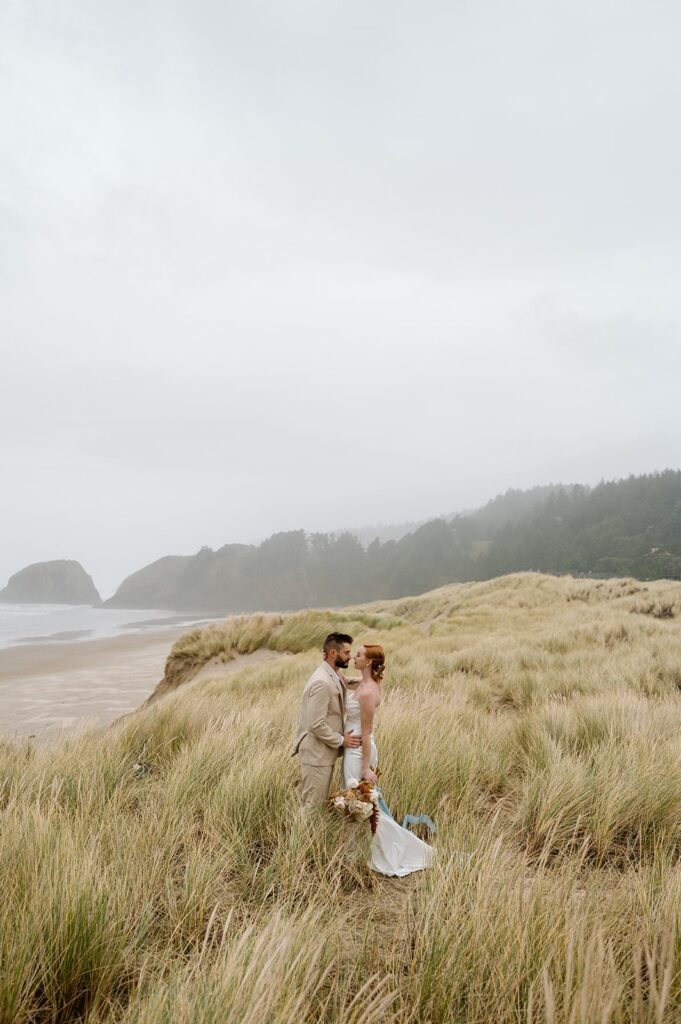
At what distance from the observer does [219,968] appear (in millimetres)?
1799

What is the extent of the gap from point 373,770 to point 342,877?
0.63 m

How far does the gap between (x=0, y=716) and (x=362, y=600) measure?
11174 centimetres

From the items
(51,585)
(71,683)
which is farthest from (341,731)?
(51,585)

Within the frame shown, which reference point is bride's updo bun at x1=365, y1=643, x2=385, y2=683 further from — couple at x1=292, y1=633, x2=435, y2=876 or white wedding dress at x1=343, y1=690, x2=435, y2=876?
white wedding dress at x1=343, y1=690, x2=435, y2=876

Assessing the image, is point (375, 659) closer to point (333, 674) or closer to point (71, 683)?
point (333, 674)

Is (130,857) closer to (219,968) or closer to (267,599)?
(219,968)

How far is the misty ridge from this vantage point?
79062 millimetres

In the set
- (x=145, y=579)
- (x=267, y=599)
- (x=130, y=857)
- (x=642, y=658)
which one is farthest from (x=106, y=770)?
(x=145, y=579)

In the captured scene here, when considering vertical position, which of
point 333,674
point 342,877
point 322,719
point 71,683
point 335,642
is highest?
point 335,642

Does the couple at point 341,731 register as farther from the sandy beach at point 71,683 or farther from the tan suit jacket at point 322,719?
the sandy beach at point 71,683

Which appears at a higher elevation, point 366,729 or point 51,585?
point 51,585

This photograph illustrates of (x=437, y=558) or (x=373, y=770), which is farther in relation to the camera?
(x=437, y=558)

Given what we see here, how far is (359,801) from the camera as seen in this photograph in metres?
3.06

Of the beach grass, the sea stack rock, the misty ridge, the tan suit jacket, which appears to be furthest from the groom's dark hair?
the sea stack rock
